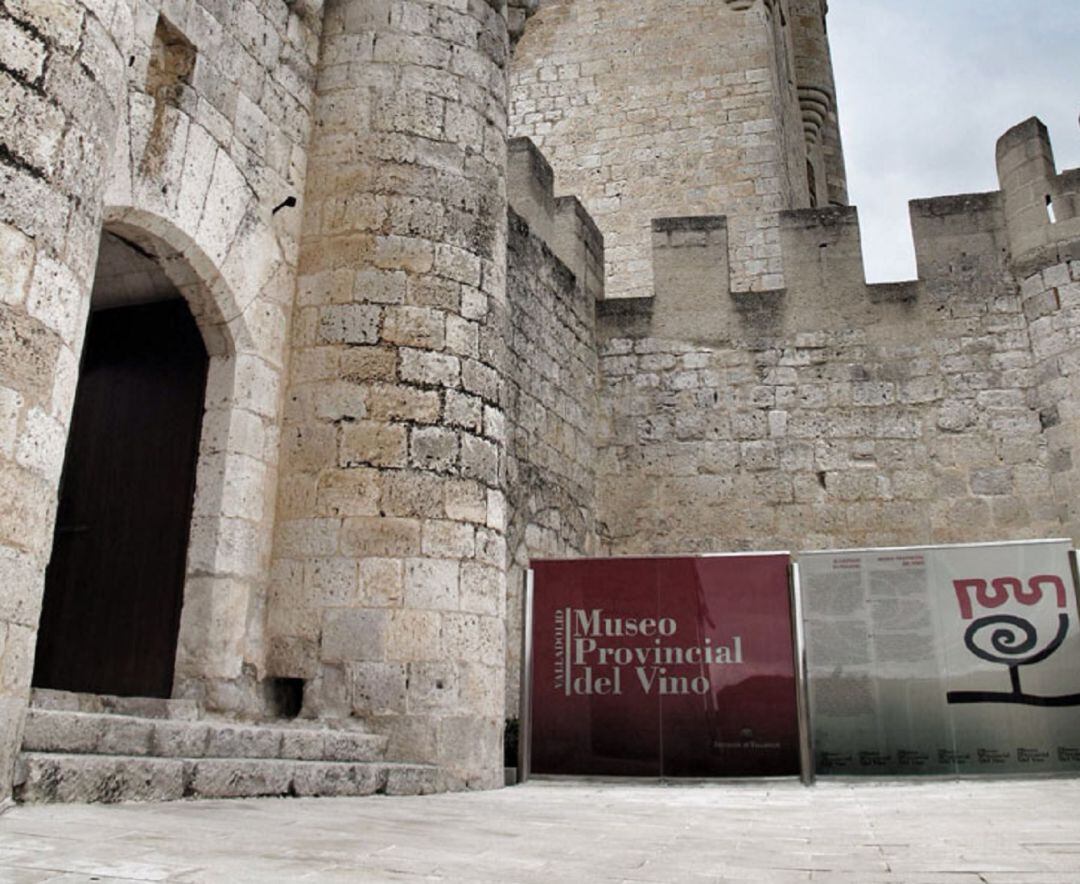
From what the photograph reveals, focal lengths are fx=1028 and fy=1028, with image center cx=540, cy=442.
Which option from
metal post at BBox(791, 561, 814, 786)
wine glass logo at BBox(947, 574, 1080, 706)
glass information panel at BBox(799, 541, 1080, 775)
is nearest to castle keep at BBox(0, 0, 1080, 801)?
metal post at BBox(791, 561, 814, 786)

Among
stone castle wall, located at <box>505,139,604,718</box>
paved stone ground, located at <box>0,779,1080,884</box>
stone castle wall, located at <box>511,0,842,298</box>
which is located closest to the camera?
paved stone ground, located at <box>0,779,1080,884</box>

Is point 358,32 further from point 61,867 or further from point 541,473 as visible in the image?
point 61,867

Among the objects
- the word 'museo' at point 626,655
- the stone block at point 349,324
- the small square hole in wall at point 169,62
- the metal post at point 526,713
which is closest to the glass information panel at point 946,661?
the word 'museo' at point 626,655

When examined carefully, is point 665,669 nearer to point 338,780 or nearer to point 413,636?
point 413,636

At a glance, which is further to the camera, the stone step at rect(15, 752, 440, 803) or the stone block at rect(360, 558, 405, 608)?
the stone block at rect(360, 558, 405, 608)

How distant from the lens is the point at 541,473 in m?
6.27

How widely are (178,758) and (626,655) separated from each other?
81.0 inches

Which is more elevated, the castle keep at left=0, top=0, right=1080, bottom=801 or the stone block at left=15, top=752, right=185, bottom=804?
the castle keep at left=0, top=0, right=1080, bottom=801

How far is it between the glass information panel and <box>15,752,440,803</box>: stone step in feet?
6.25

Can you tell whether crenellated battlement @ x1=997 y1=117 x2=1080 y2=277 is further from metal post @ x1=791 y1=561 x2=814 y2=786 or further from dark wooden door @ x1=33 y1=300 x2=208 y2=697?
Result: dark wooden door @ x1=33 y1=300 x2=208 y2=697

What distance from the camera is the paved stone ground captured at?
173 centimetres

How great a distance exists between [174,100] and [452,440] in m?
1.73

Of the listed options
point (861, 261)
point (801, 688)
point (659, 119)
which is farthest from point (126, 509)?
point (659, 119)

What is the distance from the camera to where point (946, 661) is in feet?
14.0
